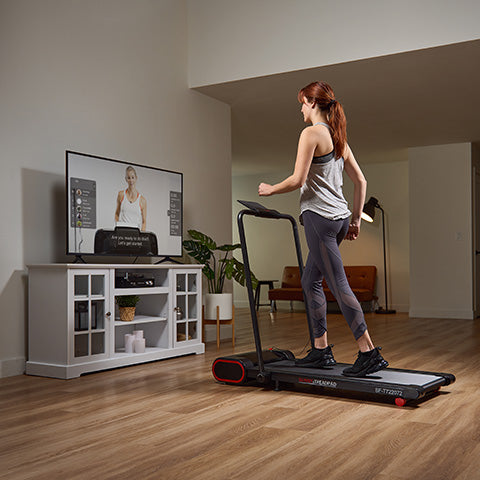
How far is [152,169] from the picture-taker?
4633mm

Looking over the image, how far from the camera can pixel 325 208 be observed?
3.02 m

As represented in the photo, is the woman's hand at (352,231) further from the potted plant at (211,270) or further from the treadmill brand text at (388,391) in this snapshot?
the potted plant at (211,270)

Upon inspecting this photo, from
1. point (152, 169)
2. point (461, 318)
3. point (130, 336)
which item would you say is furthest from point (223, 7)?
point (461, 318)

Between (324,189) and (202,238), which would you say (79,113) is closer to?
(202,238)

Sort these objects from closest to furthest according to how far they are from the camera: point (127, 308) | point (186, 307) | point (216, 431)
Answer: point (216, 431) < point (127, 308) < point (186, 307)

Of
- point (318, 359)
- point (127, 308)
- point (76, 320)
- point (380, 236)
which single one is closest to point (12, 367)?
point (76, 320)

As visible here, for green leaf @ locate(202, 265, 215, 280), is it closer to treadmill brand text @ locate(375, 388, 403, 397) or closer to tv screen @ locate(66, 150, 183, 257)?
tv screen @ locate(66, 150, 183, 257)

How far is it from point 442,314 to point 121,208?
18.1ft

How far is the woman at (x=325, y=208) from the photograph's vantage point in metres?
2.94

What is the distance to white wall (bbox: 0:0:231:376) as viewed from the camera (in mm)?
3799

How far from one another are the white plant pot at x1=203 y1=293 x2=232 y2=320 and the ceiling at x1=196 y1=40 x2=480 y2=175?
188cm

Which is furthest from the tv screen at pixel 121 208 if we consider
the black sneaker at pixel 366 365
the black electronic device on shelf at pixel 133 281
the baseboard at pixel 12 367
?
the black sneaker at pixel 366 365

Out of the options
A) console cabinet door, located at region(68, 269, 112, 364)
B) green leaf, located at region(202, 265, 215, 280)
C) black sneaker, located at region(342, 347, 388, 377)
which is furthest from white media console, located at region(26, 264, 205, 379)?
black sneaker, located at region(342, 347, 388, 377)

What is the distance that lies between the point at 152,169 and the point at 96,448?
2.79 metres
